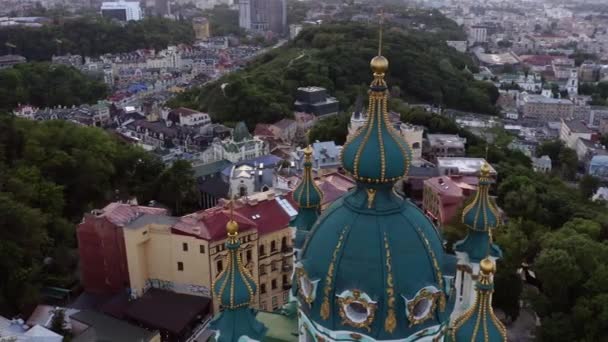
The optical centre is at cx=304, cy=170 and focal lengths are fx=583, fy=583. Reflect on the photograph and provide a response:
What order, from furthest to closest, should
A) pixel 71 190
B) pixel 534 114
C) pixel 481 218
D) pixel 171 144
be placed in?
pixel 534 114
pixel 171 144
pixel 71 190
pixel 481 218

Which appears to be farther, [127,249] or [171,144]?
[171,144]

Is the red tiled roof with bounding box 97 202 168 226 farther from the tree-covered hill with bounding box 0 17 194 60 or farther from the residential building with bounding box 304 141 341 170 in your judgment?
the tree-covered hill with bounding box 0 17 194 60

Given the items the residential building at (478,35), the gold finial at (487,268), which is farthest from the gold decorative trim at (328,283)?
the residential building at (478,35)

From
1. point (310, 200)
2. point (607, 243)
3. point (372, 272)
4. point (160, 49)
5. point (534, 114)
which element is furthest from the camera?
point (160, 49)

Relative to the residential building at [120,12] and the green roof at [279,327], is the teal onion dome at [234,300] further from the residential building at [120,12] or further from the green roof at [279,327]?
the residential building at [120,12]

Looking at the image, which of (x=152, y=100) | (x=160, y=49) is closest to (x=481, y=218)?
(x=152, y=100)

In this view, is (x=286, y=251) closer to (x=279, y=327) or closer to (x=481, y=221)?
(x=279, y=327)

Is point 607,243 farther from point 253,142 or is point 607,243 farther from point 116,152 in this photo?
point 116,152
